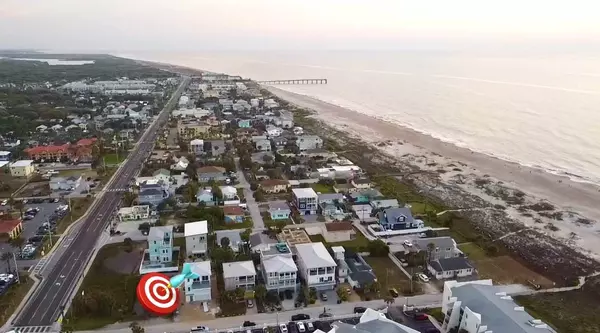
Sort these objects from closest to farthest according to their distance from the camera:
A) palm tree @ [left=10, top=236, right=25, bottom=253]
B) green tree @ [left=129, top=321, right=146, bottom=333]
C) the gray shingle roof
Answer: the gray shingle roof → green tree @ [left=129, top=321, right=146, bottom=333] → palm tree @ [left=10, top=236, right=25, bottom=253]

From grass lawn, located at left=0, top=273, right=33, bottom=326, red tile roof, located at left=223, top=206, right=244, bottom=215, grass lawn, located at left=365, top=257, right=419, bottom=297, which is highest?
red tile roof, located at left=223, top=206, right=244, bottom=215

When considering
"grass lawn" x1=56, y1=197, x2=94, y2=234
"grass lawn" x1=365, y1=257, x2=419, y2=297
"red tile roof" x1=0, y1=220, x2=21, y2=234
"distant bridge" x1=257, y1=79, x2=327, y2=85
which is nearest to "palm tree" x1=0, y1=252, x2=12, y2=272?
"red tile roof" x1=0, y1=220, x2=21, y2=234

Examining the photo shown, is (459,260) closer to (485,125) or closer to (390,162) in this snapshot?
(390,162)

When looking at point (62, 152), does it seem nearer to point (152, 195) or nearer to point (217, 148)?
point (217, 148)

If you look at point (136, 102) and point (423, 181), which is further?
point (136, 102)

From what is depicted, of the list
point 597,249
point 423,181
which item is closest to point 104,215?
point 423,181

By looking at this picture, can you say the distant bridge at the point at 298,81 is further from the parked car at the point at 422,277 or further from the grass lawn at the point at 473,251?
the parked car at the point at 422,277

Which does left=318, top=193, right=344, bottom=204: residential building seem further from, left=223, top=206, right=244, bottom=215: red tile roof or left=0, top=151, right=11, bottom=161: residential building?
left=0, top=151, right=11, bottom=161: residential building
